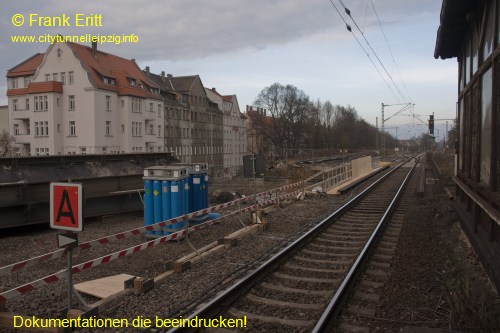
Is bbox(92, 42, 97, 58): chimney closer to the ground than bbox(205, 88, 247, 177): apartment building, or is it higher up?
higher up

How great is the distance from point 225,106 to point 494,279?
79281mm

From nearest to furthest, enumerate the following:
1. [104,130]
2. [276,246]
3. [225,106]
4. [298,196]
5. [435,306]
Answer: [435,306] < [276,246] < [298,196] < [104,130] < [225,106]

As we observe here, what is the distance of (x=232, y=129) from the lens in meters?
84.6

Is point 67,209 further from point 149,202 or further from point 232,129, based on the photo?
point 232,129

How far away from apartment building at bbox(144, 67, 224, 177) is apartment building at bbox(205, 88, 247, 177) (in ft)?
9.86

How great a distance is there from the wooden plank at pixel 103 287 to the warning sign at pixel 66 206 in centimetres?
149

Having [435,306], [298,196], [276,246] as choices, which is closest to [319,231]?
[276,246]

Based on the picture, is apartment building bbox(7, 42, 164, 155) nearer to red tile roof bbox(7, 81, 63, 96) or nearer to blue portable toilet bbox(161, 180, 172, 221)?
red tile roof bbox(7, 81, 63, 96)

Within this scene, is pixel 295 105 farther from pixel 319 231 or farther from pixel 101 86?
pixel 319 231

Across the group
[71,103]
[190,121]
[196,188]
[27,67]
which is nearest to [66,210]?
[196,188]

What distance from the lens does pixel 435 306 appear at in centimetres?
560

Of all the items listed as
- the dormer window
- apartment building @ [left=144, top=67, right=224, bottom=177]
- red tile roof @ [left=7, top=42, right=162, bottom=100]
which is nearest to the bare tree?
apartment building @ [left=144, top=67, right=224, bottom=177]

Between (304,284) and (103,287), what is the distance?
9.84 ft

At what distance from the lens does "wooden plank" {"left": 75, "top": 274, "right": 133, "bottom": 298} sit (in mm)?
6200
